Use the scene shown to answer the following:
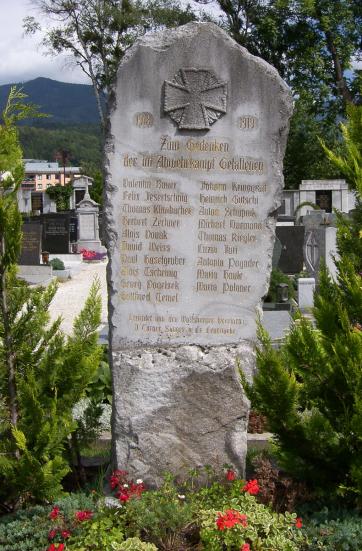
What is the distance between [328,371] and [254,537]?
1.01m

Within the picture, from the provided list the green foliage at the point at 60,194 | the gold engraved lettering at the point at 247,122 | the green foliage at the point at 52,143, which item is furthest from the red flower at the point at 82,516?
the green foliage at the point at 52,143

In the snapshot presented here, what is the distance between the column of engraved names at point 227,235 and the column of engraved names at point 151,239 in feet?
0.45

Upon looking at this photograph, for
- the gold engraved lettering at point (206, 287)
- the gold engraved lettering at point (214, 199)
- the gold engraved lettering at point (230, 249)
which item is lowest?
the gold engraved lettering at point (206, 287)

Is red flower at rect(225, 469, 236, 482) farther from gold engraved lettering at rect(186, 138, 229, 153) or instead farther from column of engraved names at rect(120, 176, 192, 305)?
gold engraved lettering at rect(186, 138, 229, 153)

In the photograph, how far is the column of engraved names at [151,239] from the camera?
15.4 ft

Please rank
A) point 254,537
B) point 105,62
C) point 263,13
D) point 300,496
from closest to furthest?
point 254,537 → point 300,496 → point 263,13 → point 105,62

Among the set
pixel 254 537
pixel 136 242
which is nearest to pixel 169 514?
pixel 254 537

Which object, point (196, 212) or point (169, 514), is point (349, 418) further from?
point (196, 212)

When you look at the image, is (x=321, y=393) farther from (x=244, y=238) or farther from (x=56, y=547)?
(x=56, y=547)

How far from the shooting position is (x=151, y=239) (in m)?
4.74

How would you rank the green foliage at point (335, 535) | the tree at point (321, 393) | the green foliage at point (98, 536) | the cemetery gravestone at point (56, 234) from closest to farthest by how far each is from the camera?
the green foliage at point (335, 535)
the green foliage at point (98, 536)
the tree at point (321, 393)
the cemetery gravestone at point (56, 234)

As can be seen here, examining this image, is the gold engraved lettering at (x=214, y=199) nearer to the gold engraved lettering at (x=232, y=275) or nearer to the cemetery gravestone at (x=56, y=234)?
the gold engraved lettering at (x=232, y=275)

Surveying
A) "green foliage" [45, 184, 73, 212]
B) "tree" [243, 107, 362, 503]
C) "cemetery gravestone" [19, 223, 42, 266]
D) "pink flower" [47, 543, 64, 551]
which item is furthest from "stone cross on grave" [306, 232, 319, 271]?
"green foliage" [45, 184, 73, 212]

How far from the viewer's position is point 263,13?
31.2m
